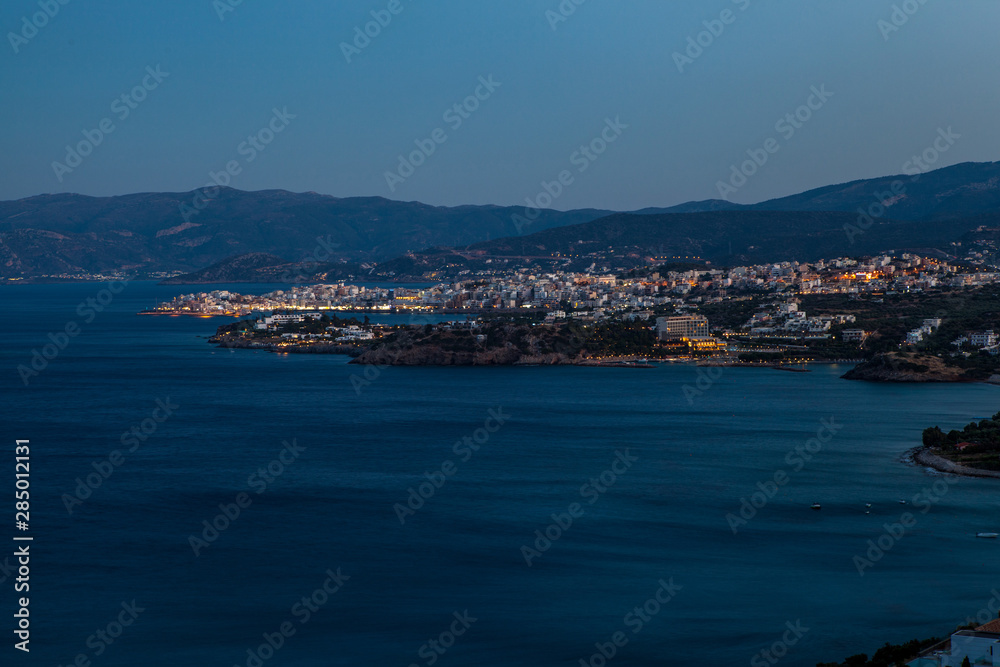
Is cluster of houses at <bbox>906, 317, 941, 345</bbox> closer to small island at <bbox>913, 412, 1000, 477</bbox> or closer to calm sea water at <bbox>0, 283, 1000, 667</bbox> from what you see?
calm sea water at <bbox>0, 283, 1000, 667</bbox>

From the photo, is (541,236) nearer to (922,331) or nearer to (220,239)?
(220,239)

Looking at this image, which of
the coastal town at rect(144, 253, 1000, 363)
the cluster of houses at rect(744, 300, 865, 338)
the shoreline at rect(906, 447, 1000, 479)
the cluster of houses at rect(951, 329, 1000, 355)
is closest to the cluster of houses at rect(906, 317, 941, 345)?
the coastal town at rect(144, 253, 1000, 363)

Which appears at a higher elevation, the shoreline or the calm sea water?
the calm sea water

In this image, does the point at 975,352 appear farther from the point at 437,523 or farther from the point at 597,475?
the point at 437,523

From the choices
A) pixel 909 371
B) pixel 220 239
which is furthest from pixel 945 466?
pixel 220 239

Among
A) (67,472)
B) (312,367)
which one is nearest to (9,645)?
(67,472)
